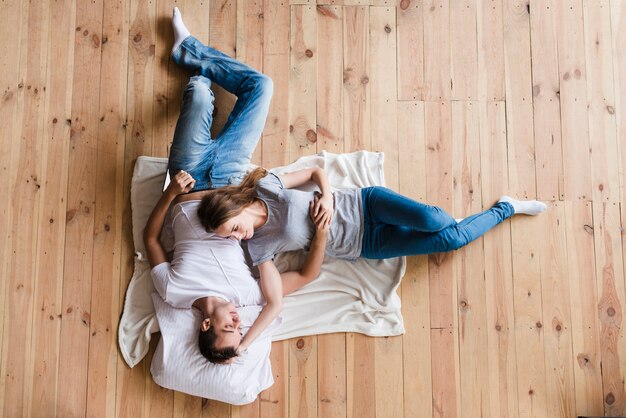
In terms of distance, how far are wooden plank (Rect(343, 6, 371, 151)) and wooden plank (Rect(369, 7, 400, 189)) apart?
0.02 meters

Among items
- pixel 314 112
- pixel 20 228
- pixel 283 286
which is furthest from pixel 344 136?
pixel 20 228

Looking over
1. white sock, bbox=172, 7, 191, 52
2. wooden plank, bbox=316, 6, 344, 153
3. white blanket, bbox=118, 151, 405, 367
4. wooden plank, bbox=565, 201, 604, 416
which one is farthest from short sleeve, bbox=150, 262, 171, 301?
wooden plank, bbox=565, 201, 604, 416

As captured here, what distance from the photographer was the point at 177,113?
6.35ft

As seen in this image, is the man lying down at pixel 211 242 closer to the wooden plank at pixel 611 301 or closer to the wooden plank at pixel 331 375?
the wooden plank at pixel 331 375

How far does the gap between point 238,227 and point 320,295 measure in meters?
0.46

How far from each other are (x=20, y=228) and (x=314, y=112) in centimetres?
122

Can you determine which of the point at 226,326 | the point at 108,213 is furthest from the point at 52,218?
the point at 226,326

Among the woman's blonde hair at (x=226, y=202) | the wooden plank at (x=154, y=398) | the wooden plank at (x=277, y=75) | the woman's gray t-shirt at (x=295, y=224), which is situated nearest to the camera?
the woman's blonde hair at (x=226, y=202)

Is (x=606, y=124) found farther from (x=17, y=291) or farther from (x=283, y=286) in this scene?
(x=17, y=291)

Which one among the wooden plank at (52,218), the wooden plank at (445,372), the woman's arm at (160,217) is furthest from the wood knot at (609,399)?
the wooden plank at (52,218)

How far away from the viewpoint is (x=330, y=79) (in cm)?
195

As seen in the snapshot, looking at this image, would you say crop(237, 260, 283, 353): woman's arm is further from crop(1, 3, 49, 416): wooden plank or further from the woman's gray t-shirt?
crop(1, 3, 49, 416): wooden plank

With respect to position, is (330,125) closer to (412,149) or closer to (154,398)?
(412,149)

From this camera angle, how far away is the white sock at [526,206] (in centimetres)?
189
